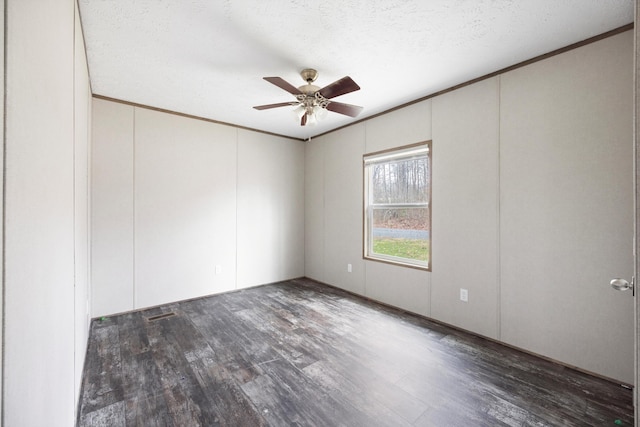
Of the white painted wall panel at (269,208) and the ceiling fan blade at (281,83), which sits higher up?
the ceiling fan blade at (281,83)

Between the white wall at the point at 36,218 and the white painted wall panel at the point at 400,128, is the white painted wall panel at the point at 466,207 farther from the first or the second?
the white wall at the point at 36,218

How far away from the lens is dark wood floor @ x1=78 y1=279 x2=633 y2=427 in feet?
5.77

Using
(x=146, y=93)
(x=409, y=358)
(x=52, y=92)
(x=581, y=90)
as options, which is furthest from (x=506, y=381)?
(x=146, y=93)

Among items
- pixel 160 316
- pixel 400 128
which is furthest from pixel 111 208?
pixel 400 128

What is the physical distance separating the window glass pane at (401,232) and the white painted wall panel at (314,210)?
1.16 m

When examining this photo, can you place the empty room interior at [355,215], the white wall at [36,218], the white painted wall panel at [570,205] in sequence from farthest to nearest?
the white painted wall panel at [570,205] → the empty room interior at [355,215] → the white wall at [36,218]

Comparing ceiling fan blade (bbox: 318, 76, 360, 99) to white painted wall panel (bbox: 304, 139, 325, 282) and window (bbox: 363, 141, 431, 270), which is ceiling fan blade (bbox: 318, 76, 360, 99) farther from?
white painted wall panel (bbox: 304, 139, 325, 282)

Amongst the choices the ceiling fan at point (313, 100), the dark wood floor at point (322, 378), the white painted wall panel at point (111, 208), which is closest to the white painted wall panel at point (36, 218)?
the dark wood floor at point (322, 378)

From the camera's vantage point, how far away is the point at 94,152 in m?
3.26

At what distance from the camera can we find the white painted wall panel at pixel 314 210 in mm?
4895

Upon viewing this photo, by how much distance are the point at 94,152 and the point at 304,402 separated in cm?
356

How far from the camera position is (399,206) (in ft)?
12.2

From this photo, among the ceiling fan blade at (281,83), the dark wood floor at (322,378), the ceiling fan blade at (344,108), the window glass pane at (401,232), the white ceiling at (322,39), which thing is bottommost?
the dark wood floor at (322,378)

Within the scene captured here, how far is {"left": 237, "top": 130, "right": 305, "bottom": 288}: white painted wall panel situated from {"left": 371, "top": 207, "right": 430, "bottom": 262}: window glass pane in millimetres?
1705
